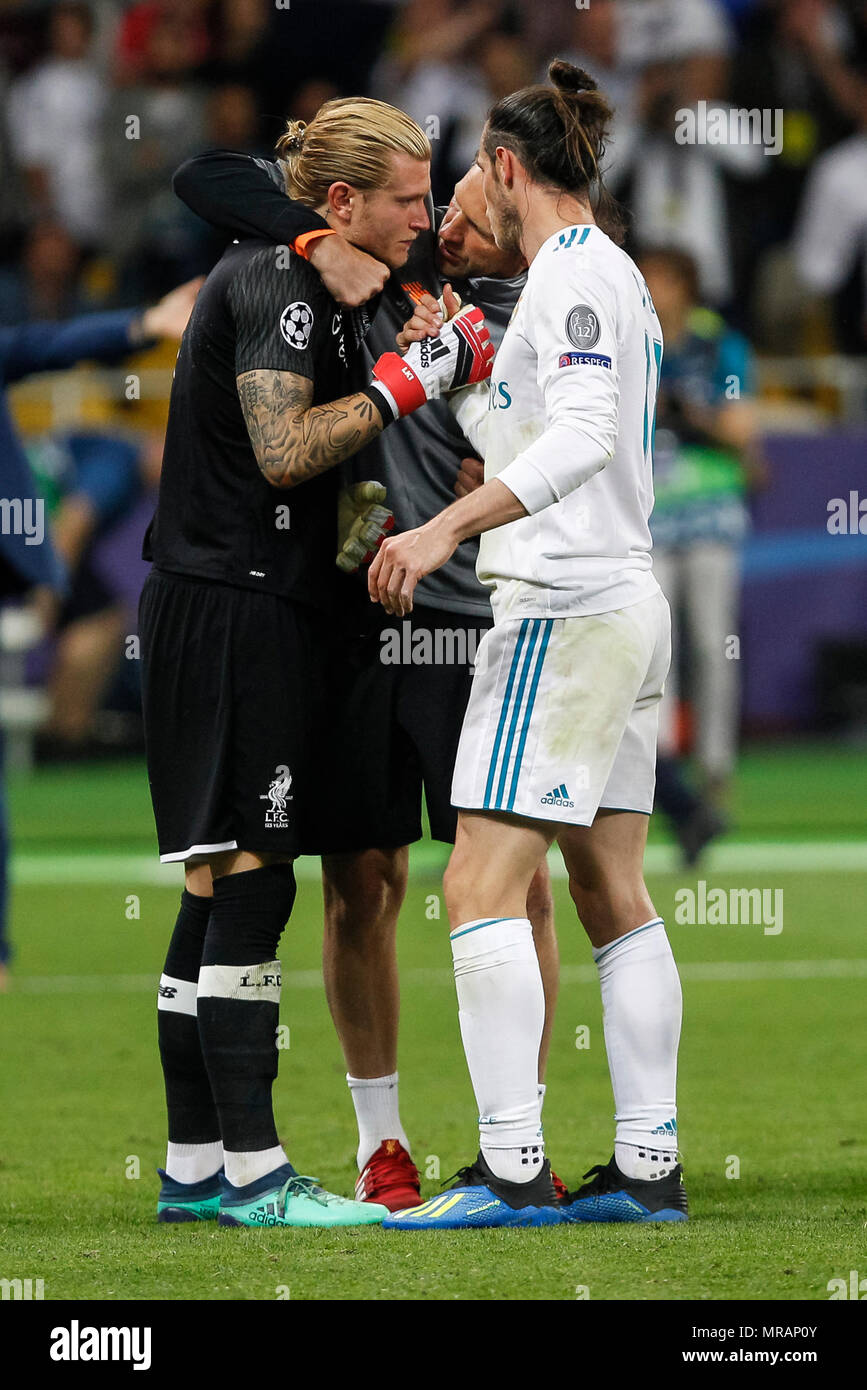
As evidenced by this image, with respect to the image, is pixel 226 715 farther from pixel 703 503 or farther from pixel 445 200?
pixel 445 200

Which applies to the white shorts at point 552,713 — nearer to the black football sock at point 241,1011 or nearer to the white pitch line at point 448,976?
the black football sock at point 241,1011

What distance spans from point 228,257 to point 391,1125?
1831 mm

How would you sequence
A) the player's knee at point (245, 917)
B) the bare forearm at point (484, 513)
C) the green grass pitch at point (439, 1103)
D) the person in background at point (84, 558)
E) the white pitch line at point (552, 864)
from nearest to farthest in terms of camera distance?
1. the green grass pitch at point (439, 1103)
2. the bare forearm at point (484, 513)
3. the player's knee at point (245, 917)
4. the white pitch line at point (552, 864)
5. the person in background at point (84, 558)

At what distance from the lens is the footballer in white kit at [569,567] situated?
3.53 meters

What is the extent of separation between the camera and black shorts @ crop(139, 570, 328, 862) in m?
3.80

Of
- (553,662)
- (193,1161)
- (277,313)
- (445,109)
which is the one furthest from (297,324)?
(445,109)

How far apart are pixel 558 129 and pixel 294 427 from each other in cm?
75

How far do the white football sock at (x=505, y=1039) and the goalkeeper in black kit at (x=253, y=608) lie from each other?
34cm

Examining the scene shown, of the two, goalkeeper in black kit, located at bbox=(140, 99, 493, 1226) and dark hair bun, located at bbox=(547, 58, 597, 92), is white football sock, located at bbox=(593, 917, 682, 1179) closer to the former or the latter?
goalkeeper in black kit, located at bbox=(140, 99, 493, 1226)

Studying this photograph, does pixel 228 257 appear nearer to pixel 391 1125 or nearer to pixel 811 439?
pixel 391 1125

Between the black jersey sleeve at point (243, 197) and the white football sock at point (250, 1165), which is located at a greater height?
the black jersey sleeve at point (243, 197)

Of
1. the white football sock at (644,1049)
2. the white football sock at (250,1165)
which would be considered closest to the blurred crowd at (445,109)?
the white football sock at (644,1049)

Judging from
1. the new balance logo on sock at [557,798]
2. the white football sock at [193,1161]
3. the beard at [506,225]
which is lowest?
the white football sock at [193,1161]

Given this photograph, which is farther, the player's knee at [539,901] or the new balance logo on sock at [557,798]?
the player's knee at [539,901]
